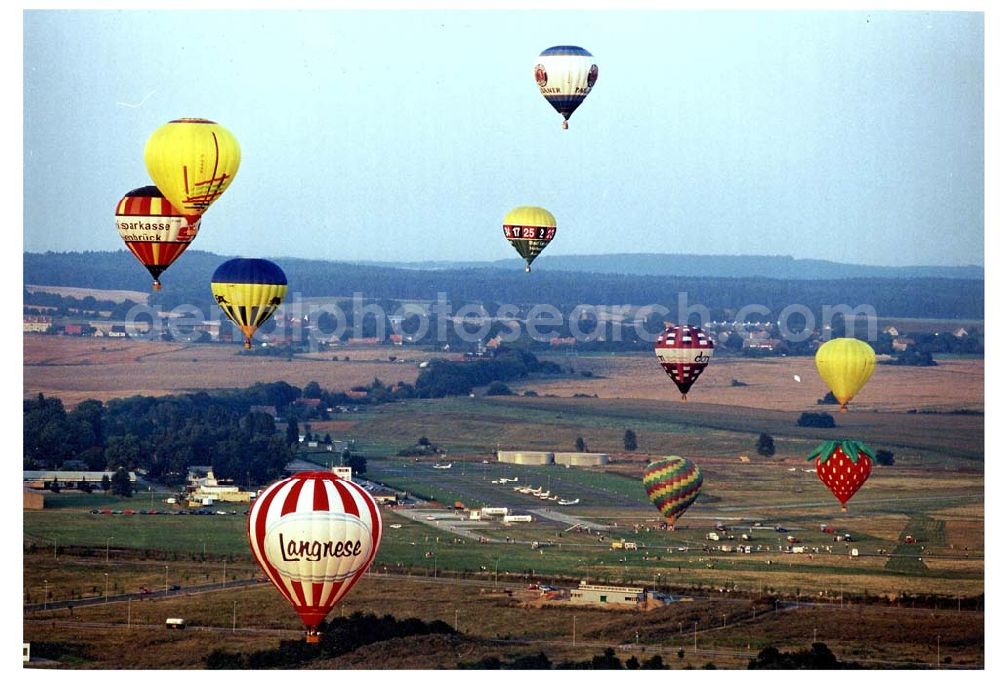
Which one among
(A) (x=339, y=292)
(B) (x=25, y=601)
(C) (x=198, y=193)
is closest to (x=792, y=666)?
(C) (x=198, y=193)

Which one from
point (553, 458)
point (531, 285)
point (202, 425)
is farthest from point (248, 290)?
point (531, 285)

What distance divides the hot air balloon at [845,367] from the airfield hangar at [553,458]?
468 inches

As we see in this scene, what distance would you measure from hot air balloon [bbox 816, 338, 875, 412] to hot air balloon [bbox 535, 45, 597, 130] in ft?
27.5

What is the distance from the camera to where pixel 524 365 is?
214 ft

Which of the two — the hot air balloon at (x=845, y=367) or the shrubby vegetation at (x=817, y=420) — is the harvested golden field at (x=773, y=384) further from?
the hot air balloon at (x=845, y=367)

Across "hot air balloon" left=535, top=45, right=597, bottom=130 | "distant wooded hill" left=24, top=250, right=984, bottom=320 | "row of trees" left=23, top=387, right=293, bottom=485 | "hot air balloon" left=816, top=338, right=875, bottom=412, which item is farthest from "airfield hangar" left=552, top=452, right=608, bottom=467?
"hot air balloon" left=535, top=45, right=597, bottom=130

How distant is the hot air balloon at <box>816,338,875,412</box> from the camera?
33.7 m

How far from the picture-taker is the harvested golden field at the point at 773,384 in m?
54.5

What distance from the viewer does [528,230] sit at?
1294 inches

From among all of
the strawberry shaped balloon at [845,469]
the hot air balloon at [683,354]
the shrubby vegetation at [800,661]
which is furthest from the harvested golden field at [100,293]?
the shrubby vegetation at [800,661]

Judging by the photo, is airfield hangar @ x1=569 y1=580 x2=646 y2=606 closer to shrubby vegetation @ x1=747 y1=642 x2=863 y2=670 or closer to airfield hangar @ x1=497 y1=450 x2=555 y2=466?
shrubby vegetation @ x1=747 y1=642 x2=863 y2=670

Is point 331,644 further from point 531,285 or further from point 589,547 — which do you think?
point 531,285

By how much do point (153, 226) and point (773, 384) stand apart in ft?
122

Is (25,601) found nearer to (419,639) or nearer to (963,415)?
(419,639)
